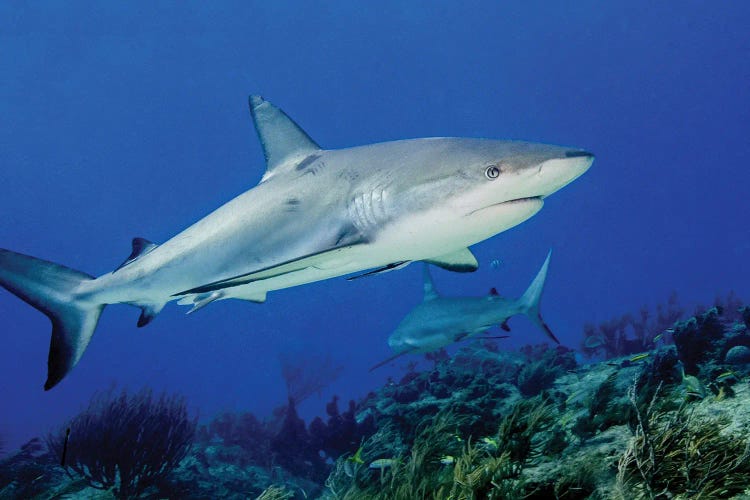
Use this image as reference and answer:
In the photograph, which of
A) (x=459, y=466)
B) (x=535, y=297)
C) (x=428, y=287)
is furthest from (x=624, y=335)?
(x=459, y=466)

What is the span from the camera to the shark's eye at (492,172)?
2.53 metres

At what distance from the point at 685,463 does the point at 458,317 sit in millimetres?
6196

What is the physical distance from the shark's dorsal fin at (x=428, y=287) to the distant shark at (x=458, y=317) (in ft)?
0.08

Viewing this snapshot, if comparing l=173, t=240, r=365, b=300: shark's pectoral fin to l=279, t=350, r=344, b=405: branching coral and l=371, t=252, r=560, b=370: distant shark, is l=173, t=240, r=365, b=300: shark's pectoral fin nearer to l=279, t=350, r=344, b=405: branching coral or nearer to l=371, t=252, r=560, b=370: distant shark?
l=371, t=252, r=560, b=370: distant shark

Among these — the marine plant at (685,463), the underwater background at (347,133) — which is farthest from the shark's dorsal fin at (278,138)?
the underwater background at (347,133)

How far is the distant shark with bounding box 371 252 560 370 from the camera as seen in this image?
8.20 m

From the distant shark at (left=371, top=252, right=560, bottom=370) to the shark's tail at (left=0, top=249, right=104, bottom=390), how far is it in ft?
18.7

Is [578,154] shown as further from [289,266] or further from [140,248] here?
[140,248]

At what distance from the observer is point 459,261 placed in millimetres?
4086

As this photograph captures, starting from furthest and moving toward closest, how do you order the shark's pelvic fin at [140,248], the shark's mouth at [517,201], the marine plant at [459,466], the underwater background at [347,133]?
the underwater background at [347,133] < the shark's pelvic fin at [140,248] < the marine plant at [459,466] < the shark's mouth at [517,201]

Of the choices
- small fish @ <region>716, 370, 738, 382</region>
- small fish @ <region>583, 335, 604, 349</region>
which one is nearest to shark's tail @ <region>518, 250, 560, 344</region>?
small fish @ <region>716, 370, 738, 382</region>

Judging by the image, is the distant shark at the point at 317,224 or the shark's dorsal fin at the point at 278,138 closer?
the distant shark at the point at 317,224

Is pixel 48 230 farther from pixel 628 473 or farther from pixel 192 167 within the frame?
pixel 628 473

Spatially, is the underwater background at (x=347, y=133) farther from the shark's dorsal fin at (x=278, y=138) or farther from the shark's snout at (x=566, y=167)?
the shark's snout at (x=566, y=167)
